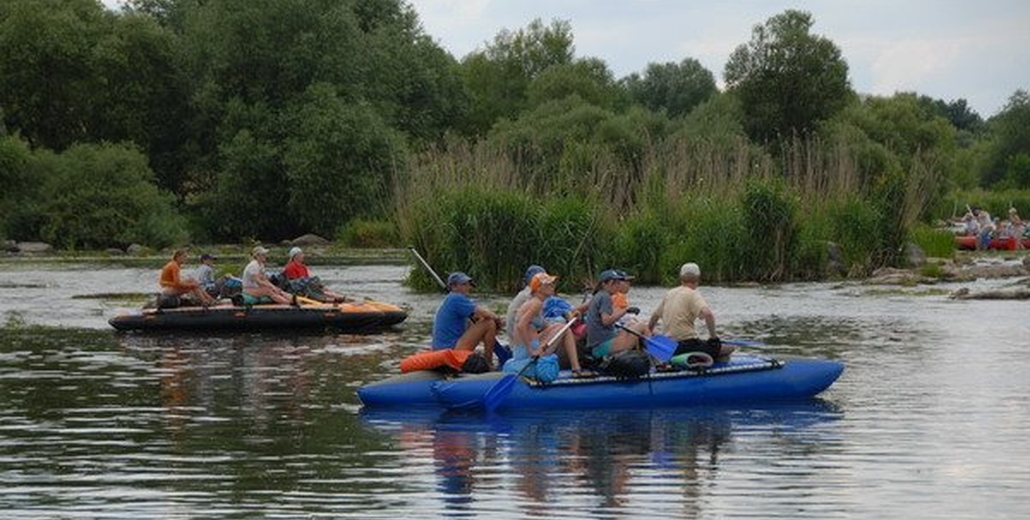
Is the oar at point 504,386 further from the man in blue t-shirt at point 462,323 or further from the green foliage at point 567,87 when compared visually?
the green foliage at point 567,87

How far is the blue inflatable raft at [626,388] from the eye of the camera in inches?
775

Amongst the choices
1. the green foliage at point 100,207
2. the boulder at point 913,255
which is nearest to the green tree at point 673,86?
the green foliage at point 100,207

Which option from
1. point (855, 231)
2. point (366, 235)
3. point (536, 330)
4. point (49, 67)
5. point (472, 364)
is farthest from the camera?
point (49, 67)

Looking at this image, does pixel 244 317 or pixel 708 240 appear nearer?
pixel 244 317

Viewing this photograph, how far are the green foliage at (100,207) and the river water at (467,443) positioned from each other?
118 feet

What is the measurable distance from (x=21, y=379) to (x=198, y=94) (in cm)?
4828

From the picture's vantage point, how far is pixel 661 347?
19953 mm

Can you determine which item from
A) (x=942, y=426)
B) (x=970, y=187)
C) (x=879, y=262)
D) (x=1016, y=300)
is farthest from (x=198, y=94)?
(x=942, y=426)

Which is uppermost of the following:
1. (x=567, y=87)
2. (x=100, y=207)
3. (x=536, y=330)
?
(x=567, y=87)

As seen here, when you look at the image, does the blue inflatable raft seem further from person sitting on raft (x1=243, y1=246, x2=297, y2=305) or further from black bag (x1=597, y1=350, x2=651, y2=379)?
person sitting on raft (x1=243, y1=246, x2=297, y2=305)

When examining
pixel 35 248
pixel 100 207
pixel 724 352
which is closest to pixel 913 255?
pixel 724 352

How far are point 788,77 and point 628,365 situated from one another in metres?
55.3

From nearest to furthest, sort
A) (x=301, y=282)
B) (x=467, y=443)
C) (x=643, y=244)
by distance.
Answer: (x=467, y=443) → (x=301, y=282) → (x=643, y=244)

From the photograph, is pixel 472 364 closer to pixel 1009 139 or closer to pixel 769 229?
pixel 769 229
